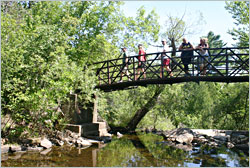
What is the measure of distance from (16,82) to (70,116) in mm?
4612

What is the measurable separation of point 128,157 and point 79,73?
487 centimetres

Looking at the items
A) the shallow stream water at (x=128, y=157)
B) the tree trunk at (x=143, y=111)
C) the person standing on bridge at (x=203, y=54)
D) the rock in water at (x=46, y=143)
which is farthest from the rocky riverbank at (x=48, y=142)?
the person standing on bridge at (x=203, y=54)

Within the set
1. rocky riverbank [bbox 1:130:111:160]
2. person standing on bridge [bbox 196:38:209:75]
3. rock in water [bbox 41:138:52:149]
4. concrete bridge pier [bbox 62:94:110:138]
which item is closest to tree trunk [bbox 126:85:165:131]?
concrete bridge pier [bbox 62:94:110:138]

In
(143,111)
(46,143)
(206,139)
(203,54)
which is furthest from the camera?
A: (143,111)

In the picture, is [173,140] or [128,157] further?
[173,140]

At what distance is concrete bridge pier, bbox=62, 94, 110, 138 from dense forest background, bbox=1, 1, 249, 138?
0.46 m

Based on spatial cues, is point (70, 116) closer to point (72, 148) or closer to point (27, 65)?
point (72, 148)

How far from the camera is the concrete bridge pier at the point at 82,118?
14305 millimetres

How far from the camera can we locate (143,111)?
20.0 meters

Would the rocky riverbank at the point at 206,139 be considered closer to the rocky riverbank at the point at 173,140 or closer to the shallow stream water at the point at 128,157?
the rocky riverbank at the point at 173,140

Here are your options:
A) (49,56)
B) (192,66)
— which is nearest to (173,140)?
(192,66)

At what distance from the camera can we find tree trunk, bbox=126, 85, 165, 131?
776 inches

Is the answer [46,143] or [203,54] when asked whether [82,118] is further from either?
[203,54]

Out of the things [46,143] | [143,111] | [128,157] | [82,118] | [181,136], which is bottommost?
[128,157]
